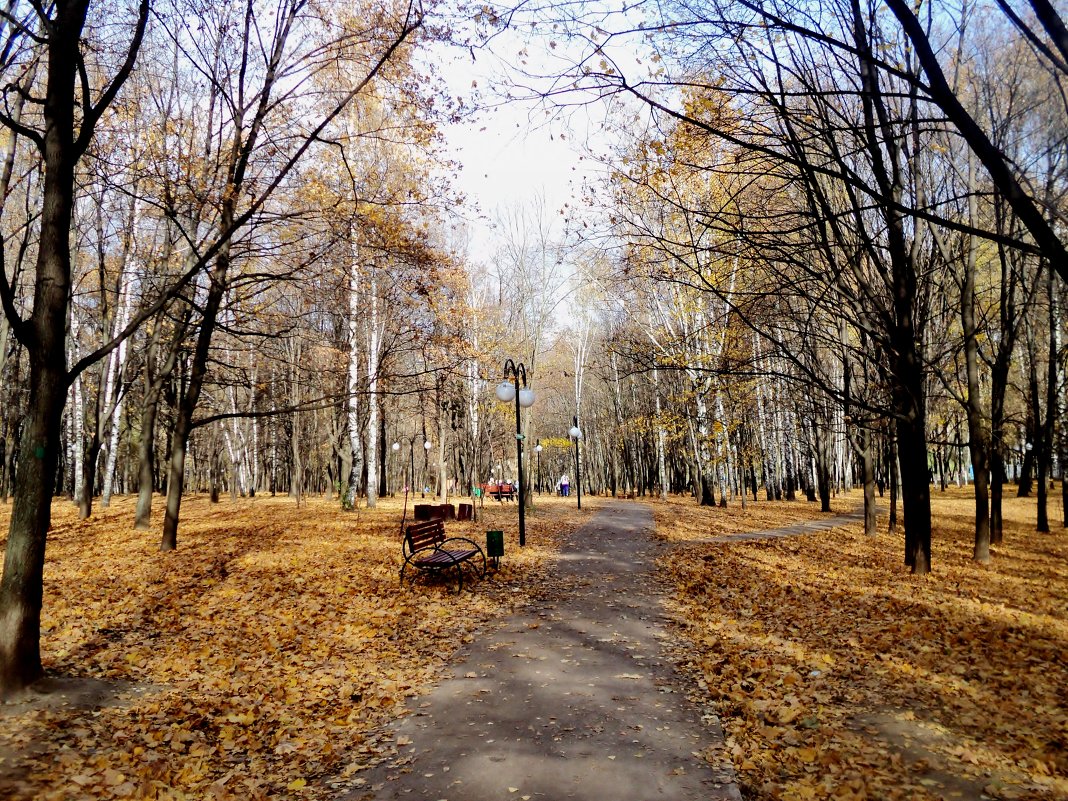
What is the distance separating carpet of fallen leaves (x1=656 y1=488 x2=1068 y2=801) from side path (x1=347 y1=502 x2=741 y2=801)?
33 centimetres

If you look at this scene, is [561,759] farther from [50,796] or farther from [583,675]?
[50,796]

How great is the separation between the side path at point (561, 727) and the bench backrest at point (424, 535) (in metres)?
2.65

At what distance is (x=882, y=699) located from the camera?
15.8ft

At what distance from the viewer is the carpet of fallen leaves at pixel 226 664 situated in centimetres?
373

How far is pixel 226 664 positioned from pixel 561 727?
331cm

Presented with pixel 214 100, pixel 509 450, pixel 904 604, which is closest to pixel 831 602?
→ pixel 904 604

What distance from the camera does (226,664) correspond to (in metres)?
5.62

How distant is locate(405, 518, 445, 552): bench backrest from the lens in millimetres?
9281

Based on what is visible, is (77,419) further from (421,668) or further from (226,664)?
(421,668)

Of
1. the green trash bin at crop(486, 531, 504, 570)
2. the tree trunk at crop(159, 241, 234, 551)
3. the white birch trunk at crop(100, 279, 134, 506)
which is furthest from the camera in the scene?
the white birch trunk at crop(100, 279, 134, 506)

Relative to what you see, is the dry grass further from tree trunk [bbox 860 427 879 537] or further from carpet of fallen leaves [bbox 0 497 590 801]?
tree trunk [bbox 860 427 879 537]

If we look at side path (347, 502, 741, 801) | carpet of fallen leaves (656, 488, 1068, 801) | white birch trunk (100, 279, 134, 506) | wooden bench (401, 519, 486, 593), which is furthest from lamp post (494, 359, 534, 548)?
white birch trunk (100, 279, 134, 506)

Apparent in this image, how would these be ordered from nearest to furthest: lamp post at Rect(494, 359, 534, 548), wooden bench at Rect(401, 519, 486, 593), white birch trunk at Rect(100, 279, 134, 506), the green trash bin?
1. wooden bench at Rect(401, 519, 486, 593)
2. the green trash bin
3. lamp post at Rect(494, 359, 534, 548)
4. white birch trunk at Rect(100, 279, 134, 506)

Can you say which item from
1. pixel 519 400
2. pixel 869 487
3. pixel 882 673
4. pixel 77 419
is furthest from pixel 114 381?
pixel 869 487
